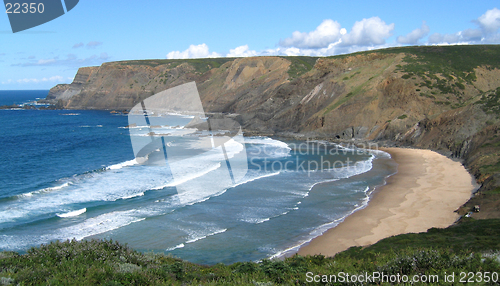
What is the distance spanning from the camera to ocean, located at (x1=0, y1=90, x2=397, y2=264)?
15406 mm

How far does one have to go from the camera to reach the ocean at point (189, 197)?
607 inches

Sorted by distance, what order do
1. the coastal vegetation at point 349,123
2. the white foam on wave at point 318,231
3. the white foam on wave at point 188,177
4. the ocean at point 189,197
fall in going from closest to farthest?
the coastal vegetation at point 349,123 < the white foam on wave at point 318,231 < the ocean at point 189,197 < the white foam on wave at point 188,177

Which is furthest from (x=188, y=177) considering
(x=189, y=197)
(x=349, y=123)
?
(x=349, y=123)

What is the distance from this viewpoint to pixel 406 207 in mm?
19156

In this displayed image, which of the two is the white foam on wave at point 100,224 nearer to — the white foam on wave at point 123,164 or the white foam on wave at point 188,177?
the white foam on wave at point 188,177

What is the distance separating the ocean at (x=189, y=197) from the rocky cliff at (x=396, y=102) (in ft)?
19.9

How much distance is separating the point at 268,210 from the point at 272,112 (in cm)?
3929

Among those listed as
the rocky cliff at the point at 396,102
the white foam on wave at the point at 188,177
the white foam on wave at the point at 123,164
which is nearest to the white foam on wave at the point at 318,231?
the rocky cliff at the point at 396,102

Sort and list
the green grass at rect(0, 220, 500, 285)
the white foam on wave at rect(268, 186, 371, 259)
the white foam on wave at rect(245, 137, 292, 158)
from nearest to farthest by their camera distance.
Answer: the green grass at rect(0, 220, 500, 285)
the white foam on wave at rect(268, 186, 371, 259)
the white foam on wave at rect(245, 137, 292, 158)

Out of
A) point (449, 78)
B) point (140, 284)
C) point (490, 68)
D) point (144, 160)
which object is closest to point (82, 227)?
point (140, 284)

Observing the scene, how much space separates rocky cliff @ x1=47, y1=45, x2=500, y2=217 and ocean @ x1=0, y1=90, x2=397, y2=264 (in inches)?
239

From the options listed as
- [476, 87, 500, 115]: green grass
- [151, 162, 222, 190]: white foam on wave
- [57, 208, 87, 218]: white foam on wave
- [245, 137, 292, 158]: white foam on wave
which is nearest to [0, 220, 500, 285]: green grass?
[57, 208, 87, 218]: white foam on wave

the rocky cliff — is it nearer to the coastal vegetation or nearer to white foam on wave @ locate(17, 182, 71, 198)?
the coastal vegetation

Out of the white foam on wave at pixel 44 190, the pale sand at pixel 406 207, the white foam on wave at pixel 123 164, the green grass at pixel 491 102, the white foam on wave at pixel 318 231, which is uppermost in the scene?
the green grass at pixel 491 102
